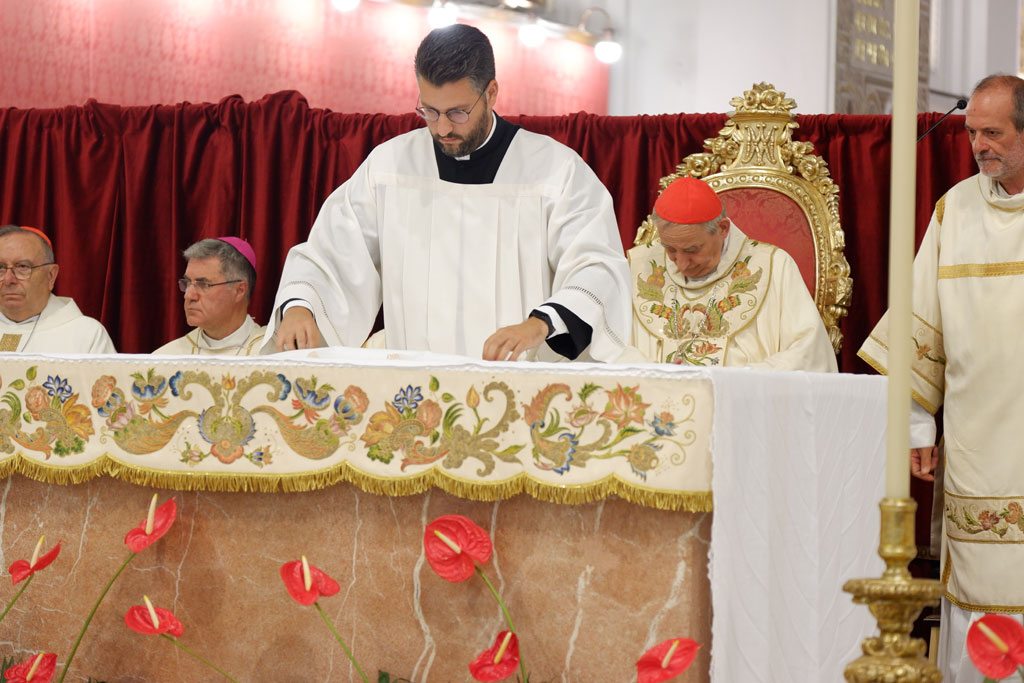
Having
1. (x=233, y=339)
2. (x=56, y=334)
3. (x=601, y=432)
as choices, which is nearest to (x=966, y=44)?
(x=233, y=339)

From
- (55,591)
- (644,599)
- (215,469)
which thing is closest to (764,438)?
(644,599)

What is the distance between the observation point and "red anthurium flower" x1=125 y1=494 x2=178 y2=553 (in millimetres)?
2133

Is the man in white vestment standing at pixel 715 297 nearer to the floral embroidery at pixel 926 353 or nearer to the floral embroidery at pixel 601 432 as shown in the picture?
the floral embroidery at pixel 926 353

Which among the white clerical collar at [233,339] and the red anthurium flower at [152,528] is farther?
the white clerical collar at [233,339]

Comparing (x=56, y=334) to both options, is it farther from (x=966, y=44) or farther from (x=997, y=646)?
(x=966, y=44)

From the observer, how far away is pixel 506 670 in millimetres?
1926

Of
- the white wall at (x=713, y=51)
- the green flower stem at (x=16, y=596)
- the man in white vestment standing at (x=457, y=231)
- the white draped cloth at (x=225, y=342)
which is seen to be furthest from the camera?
the white wall at (x=713, y=51)

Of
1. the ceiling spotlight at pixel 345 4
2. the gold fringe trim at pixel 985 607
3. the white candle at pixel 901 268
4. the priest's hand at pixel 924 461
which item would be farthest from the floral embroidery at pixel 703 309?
the white candle at pixel 901 268

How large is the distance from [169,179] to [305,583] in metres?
4.55

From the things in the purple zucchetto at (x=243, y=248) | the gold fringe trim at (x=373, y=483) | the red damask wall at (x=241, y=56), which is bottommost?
the gold fringe trim at (x=373, y=483)

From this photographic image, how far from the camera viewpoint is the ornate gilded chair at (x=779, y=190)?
5.04m

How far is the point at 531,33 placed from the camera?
749 centimetres

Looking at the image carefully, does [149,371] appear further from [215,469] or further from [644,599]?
[644,599]

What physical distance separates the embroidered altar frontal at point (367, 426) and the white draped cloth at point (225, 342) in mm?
2818
